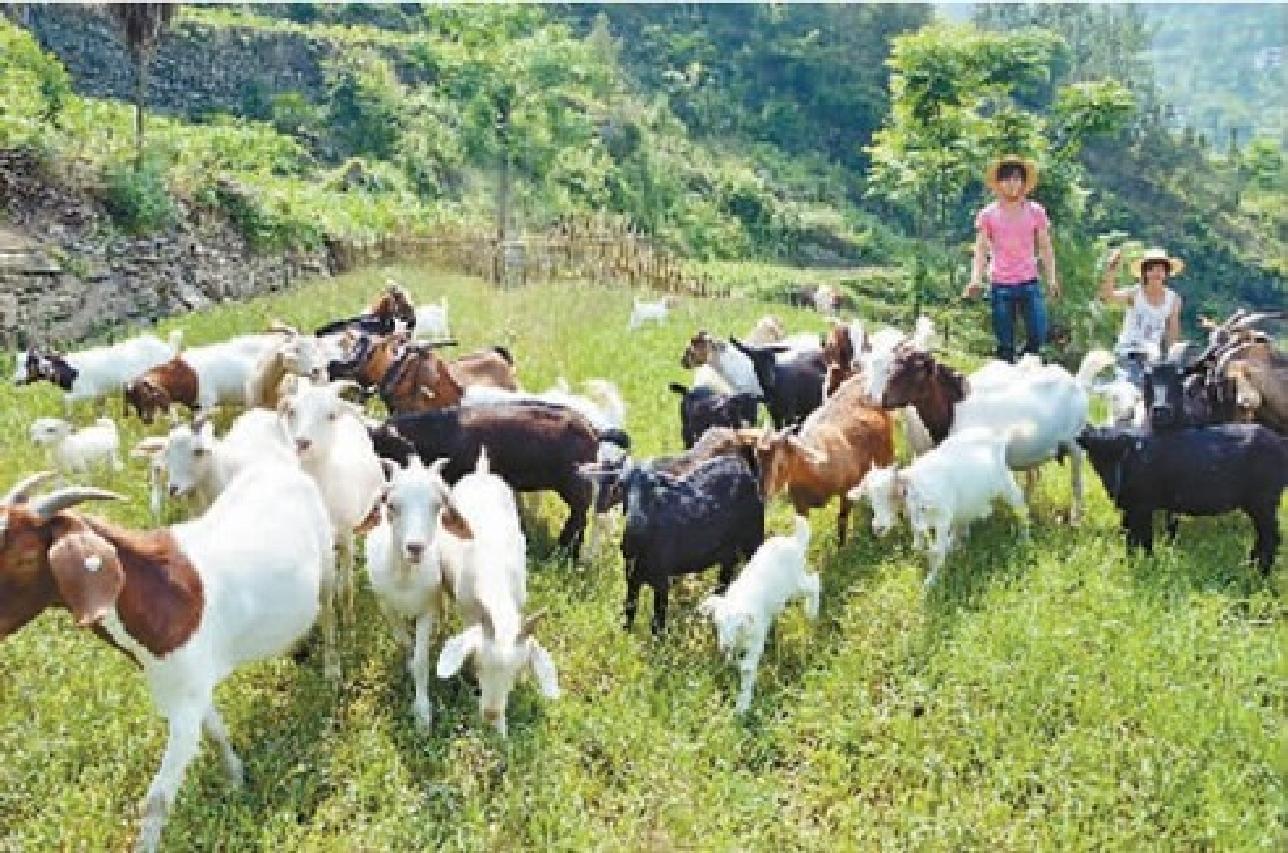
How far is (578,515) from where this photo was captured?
6660 mm

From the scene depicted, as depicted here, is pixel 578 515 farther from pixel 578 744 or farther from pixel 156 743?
pixel 156 743

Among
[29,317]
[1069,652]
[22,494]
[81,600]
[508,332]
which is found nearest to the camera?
[81,600]

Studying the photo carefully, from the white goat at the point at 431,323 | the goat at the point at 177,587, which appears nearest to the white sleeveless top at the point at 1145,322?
the goat at the point at 177,587

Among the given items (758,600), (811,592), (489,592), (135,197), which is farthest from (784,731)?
(135,197)

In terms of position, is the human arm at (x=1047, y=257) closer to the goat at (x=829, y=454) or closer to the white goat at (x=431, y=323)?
the goat at (x=829, y=454)

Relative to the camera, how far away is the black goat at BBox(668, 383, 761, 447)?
7746 millimetres

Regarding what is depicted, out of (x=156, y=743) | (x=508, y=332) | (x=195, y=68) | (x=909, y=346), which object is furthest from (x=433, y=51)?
(x=156, y=743)

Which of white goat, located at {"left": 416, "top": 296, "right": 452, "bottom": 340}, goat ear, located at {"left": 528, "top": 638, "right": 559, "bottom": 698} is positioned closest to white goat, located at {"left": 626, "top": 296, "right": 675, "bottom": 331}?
white goat, located at {"left": 416, "top": 296, "right": 452, "bottom": 340}

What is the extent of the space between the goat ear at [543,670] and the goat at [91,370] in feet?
17.9

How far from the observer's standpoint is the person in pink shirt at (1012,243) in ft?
27.6

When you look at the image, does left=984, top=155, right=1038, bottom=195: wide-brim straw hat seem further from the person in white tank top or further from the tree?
the tree

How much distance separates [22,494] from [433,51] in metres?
32.6

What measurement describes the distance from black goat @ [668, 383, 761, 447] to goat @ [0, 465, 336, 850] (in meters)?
3.22

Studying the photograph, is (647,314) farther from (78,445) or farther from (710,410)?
(78,445)
